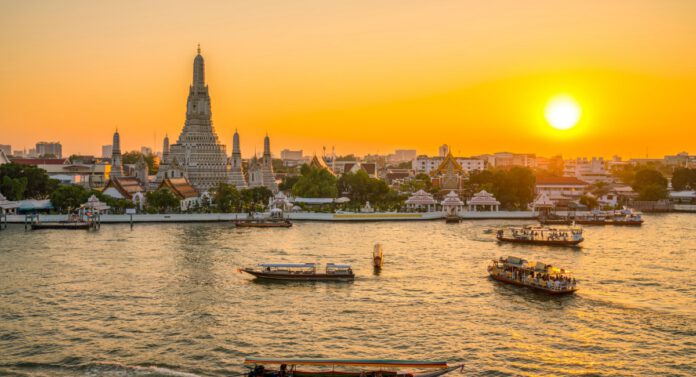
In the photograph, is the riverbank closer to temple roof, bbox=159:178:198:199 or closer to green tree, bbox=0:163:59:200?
green tree, bbox=0:163:59:200

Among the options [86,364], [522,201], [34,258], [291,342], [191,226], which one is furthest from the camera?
[522,201]

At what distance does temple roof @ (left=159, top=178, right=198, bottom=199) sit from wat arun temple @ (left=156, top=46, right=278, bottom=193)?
23.6 ft

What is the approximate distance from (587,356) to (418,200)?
48.0m

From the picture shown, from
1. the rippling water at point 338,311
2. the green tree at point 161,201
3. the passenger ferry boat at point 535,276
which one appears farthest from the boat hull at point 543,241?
the green tree at point 161,201

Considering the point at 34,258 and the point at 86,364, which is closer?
the point at 86,364

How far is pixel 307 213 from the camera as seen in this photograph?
63750 millimetres

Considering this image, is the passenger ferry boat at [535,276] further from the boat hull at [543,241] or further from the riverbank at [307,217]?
the riverbank at [307,217]

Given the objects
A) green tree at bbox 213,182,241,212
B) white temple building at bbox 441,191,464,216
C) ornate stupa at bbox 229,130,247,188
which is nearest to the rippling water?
green tree at bbox 213,182,241,212

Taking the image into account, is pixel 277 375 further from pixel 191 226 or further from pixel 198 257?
pixel 191 226

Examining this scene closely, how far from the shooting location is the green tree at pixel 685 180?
87.3 m

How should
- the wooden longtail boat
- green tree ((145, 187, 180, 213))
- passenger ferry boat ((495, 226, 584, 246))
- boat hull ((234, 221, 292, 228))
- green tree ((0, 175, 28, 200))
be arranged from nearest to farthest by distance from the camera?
passenger ferry boat ((495, 226, 584, 246)) → the wooden longtail boat → boat hull ((234, 221, 292, 228)) → green tree ((0, 175, 28, 200)) → green tree ((145, 187, 180, 213))

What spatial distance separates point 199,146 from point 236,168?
20.7ft

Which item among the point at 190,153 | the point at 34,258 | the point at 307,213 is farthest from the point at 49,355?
the point at 190,153

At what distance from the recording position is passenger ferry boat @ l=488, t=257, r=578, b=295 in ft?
96.4
